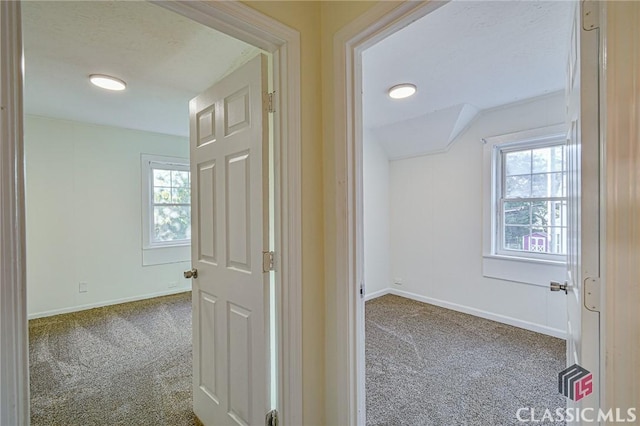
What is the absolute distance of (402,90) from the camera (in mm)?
2588

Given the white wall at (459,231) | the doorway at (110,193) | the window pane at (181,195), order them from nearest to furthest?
the doorway at (110,193) → the white wall at (459,231) → the window pane at (181,195)

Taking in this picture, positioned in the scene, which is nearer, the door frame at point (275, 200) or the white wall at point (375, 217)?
the door frame at point (275, 200)

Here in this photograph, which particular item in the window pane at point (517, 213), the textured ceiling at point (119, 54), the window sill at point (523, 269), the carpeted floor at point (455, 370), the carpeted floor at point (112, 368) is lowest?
the carpeted floor at point (455, 370)

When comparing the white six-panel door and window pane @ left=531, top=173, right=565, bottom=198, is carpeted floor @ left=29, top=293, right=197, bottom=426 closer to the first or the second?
the white six-panel door

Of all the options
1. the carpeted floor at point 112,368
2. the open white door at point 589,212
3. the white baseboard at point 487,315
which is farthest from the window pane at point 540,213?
the carpeted floor at point 112,368

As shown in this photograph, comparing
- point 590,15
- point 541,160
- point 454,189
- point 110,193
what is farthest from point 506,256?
point 110,193

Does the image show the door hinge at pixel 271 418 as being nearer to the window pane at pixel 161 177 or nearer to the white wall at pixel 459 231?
the white wall at pixel 459 231

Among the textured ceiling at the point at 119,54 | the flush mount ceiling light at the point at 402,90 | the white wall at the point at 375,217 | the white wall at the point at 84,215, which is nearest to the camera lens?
the textured ceiling at the point at 119,54

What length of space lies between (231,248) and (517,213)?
3124mm

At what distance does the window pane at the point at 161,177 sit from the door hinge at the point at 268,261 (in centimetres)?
362

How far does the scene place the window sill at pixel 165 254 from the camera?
13.4 feet

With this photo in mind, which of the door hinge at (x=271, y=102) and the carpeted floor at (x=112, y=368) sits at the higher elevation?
the door hinge at (x=271, y=102)

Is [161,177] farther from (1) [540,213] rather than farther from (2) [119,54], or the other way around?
(1) [540,213]

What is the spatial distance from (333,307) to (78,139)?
3.94m
